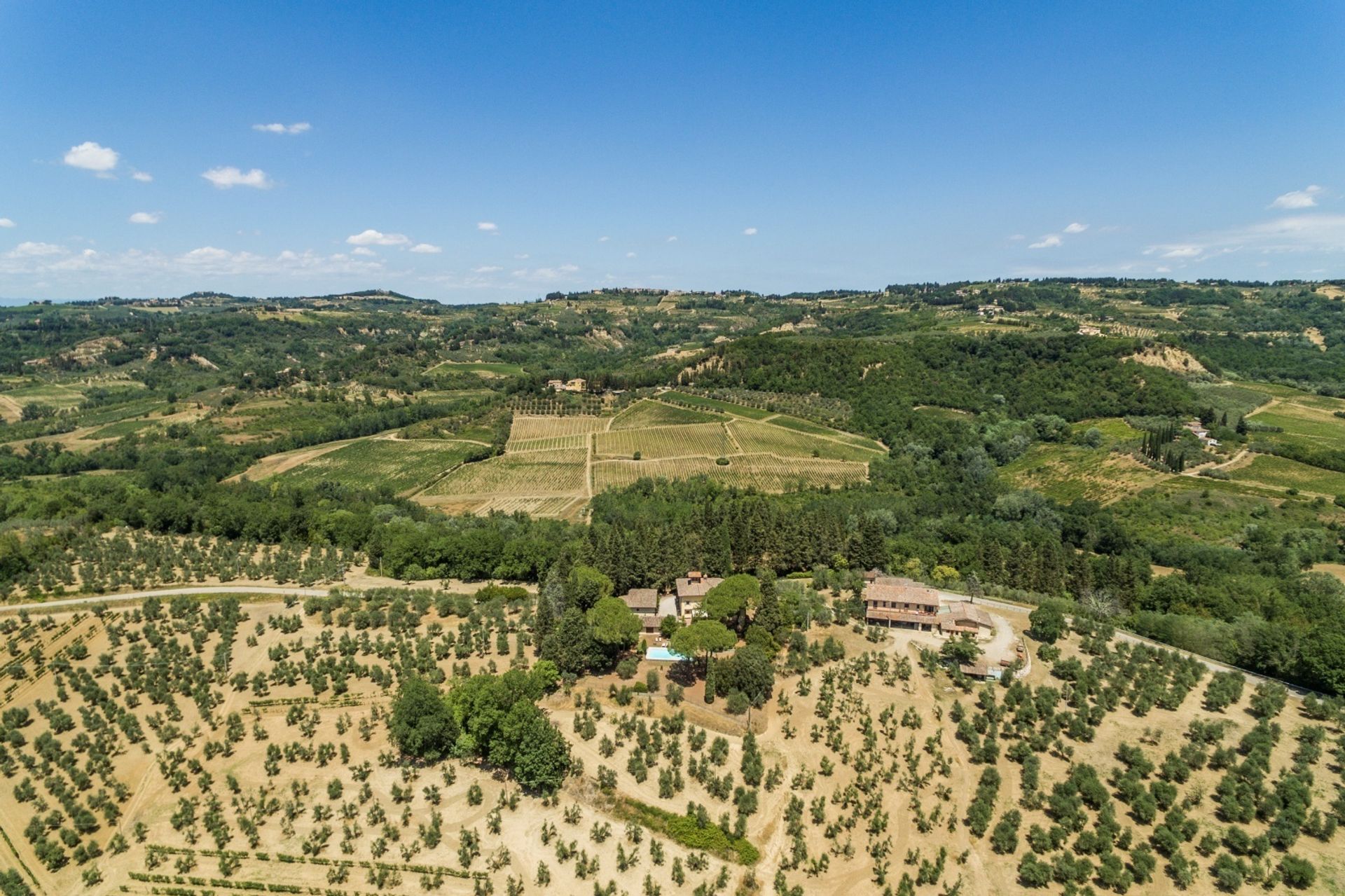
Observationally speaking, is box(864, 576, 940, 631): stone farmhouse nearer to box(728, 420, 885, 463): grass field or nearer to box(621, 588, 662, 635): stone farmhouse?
box(621, 588, 662, 635): stone farmhouse

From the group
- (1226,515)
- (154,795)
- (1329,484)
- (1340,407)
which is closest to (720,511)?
(154,795)

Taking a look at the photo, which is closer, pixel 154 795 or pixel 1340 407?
pixel 154 795

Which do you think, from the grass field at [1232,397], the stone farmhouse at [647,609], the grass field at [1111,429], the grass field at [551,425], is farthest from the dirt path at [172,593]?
the grass field at [1232,397]

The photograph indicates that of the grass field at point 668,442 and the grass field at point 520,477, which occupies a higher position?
the grass field at point 668,442

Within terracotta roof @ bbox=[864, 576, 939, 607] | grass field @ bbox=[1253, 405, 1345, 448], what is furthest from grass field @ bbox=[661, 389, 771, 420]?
grass field @ bbox=[1253, 405, 1345, 448]

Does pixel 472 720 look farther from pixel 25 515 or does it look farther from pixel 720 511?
pixel 25 515

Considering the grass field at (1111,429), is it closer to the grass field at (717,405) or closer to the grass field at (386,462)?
the grass field at (717,405)
